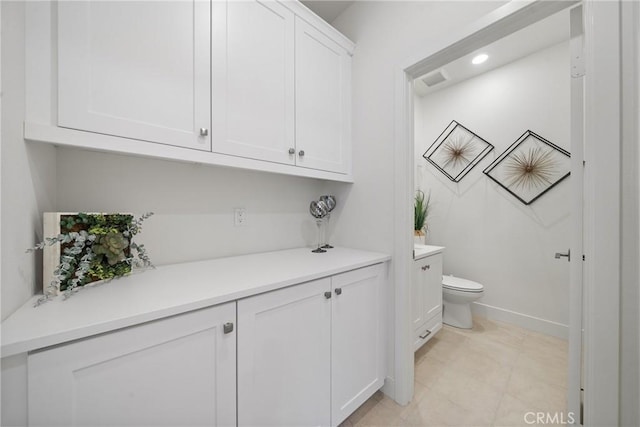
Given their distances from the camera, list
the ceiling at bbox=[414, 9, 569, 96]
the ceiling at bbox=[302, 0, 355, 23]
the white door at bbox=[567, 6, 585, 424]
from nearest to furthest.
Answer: the white door at bbox=[567, 6, 585, 424], the ceiling at bbox=[302, 0, 355, 23], the ceiling at bbox=[414, 9, 569, 96]

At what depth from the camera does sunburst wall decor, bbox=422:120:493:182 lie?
8.64ft

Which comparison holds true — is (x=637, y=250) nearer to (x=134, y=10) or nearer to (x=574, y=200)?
(x=574, y=200)

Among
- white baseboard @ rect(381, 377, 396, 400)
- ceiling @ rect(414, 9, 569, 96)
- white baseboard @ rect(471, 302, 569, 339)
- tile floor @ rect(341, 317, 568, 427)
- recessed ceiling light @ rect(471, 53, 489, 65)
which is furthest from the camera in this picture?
recessed ceiling light @ rect(471, 53, 489, 65)

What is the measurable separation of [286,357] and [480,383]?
1493mm

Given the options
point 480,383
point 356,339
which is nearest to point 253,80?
point 356,339

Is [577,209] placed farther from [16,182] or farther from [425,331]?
[16,182]

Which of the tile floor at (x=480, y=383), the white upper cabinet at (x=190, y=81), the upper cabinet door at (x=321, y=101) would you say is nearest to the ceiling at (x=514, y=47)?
the upper cabinet door at (x=321, y=101)

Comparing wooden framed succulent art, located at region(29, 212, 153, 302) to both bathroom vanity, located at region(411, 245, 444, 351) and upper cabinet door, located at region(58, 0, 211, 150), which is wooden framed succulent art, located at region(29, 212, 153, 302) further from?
bathroom vanity, located at region(411, 245, 444, 351)

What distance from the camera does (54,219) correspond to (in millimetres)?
750

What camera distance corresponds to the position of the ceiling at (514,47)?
6.48 feet

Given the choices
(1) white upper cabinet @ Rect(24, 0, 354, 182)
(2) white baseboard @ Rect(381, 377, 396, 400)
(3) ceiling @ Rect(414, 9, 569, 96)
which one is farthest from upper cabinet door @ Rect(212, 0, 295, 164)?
(2) white baseboard @ Rect(381, 377, 396, 400)

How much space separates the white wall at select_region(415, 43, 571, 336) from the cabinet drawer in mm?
960

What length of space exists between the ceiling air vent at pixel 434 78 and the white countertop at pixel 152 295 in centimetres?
246

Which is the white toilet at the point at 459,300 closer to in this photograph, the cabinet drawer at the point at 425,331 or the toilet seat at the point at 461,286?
the toilet seat at the point at 461,286
